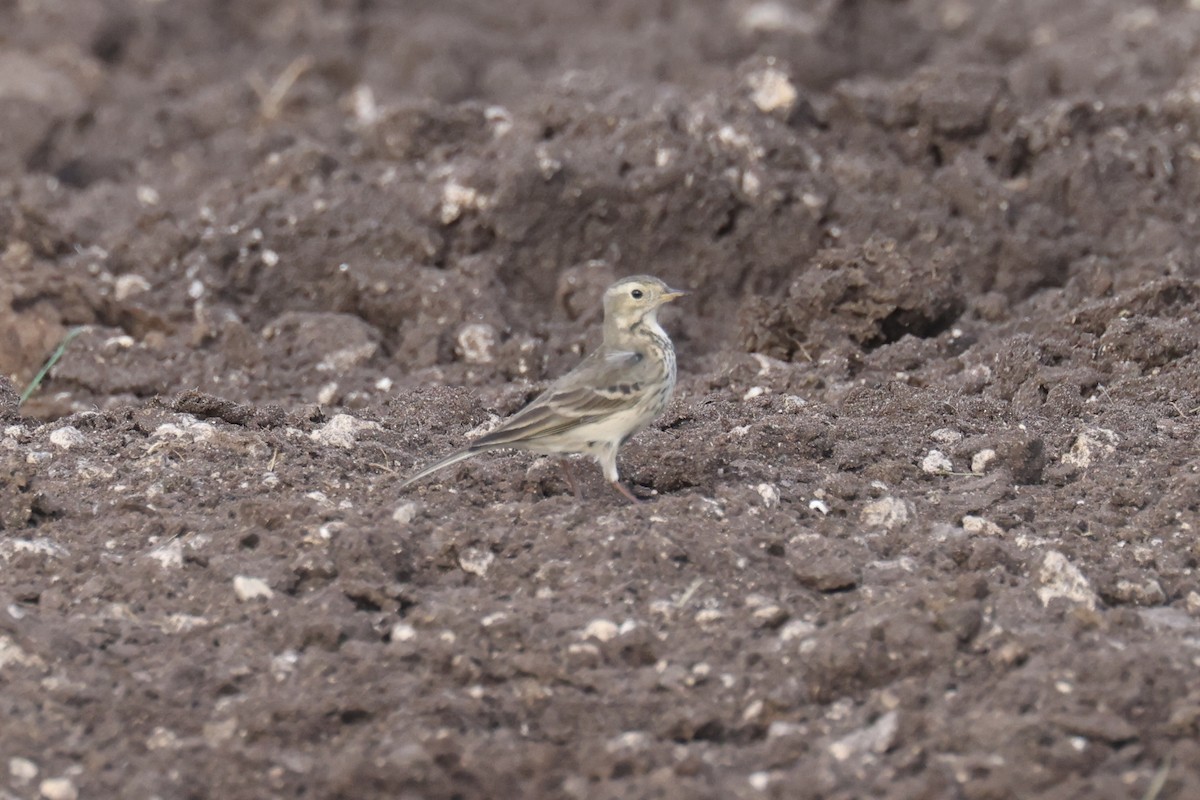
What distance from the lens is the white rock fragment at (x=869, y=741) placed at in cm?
417

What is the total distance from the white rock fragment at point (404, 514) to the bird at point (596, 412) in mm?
81

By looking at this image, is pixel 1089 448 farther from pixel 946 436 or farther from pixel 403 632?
pixel 403 632

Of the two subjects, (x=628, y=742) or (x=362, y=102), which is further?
(x=362, y=102)

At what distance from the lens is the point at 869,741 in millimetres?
4207

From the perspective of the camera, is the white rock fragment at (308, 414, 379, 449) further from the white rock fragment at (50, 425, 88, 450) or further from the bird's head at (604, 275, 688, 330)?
the bird's head at (604, 275, 688, 330)

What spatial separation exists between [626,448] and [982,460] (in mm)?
1323

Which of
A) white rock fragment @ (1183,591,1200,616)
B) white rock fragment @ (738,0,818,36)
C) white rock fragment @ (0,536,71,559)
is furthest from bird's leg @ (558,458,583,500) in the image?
white rock fragment @ (738,0,818,36)

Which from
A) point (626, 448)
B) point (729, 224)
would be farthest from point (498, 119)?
point (626, 448)

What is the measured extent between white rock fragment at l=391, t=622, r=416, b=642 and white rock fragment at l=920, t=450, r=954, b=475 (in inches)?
84.4

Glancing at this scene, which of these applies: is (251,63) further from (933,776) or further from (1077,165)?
(933,776)

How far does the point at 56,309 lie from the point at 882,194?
451 cm

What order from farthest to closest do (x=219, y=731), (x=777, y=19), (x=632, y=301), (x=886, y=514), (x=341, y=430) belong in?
(x=777, y=19), (x=632, y=301), (x=341, y=430), (x=886, y=514), (x=219, y=731)

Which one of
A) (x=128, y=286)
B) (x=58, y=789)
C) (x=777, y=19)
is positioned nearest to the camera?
(x=58, y=789)

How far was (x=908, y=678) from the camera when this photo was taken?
4.47 metres
